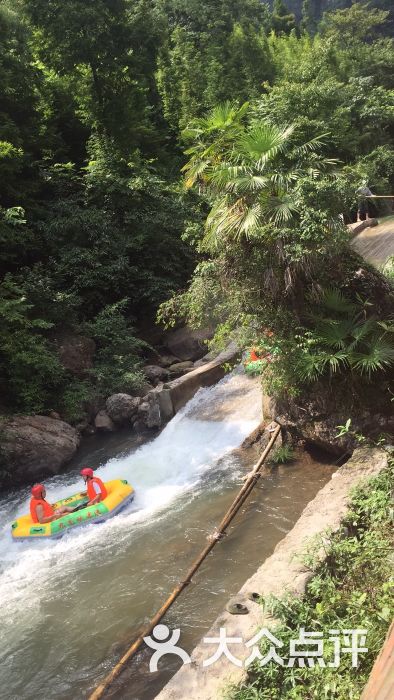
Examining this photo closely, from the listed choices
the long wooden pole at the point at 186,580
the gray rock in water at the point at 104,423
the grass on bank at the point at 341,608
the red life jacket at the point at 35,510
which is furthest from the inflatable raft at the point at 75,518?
the grass on bank at the point at 341,608

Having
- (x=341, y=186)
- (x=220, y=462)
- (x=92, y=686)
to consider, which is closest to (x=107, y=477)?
(x=220, y=462)

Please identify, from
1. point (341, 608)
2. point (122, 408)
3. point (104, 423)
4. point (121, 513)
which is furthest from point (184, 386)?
point (341, 608)

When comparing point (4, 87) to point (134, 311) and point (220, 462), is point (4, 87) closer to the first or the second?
point (134, 311)

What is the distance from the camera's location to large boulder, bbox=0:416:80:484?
10516 millimetres

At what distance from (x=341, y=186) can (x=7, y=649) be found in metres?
7.50

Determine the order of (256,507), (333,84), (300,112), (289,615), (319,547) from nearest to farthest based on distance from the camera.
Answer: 1. (289,615)
2. (319,547)
3. (256,507)
4. (300,112)
5. (333,84)

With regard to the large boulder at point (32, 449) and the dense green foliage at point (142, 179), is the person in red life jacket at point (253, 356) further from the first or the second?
the large boulder at point (32, 449)

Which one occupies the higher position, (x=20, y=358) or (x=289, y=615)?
(x=20, y=358)

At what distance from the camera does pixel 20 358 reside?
1163 cm

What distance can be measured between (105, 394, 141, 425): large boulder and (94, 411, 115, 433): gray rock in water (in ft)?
0.37

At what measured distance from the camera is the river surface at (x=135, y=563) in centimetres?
562

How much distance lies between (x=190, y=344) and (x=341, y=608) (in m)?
11.2

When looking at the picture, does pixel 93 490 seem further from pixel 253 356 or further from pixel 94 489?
pixel 253 356

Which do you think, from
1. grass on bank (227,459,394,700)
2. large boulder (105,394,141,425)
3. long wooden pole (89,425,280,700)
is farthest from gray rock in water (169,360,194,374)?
grass on bank (227,459,394,700)
